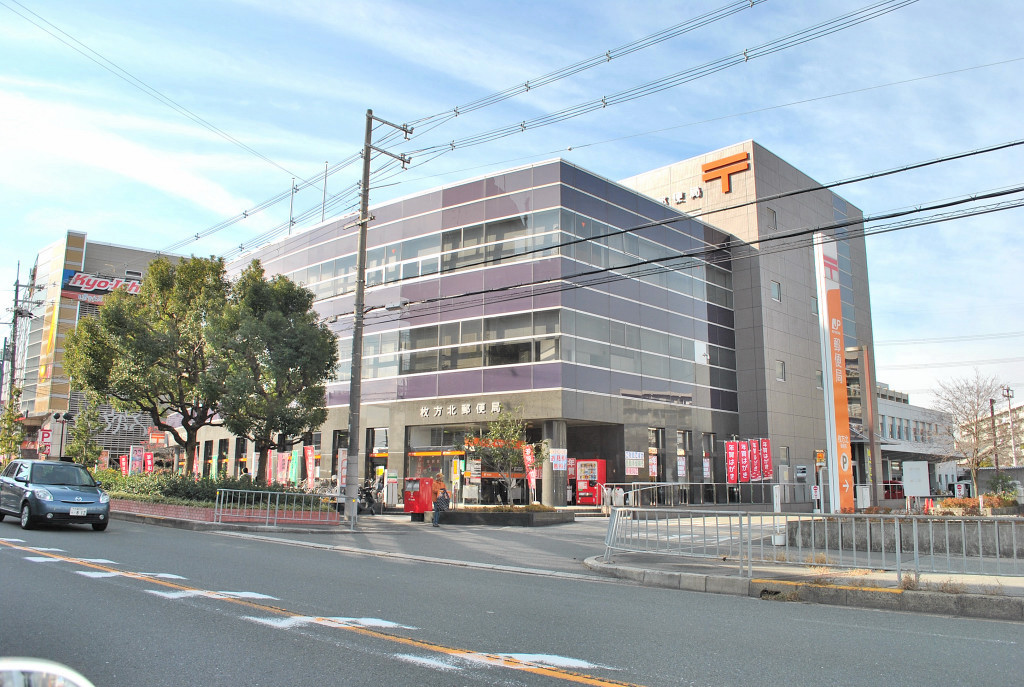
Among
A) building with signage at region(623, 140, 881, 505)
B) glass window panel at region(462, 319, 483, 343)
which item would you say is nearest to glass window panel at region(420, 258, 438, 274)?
Answer: glass window panel at region(462, 319, 483, 343)

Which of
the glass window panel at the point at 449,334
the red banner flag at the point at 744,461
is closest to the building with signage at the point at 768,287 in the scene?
the red banner flag at the point at 744,461

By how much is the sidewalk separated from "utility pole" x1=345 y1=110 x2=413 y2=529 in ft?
3.62

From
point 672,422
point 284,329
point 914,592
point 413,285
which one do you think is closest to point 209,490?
point 284,329

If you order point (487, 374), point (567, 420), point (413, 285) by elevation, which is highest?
point (413, 285)

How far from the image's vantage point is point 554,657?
595 cm

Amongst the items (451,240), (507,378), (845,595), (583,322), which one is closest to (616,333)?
(583,322)

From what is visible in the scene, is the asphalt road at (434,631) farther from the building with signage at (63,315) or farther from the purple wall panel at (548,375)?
the building with signage at (63,315)

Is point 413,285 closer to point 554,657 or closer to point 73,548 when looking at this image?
point 73,548

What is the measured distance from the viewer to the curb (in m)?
8.78

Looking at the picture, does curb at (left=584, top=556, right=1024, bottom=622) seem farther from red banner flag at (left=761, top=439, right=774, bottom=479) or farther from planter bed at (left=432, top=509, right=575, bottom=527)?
red banner flag at (left=761, top=439, right=774, bottom=479)

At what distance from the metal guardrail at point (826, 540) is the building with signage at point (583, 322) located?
14.1 m

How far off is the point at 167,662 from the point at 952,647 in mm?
6897

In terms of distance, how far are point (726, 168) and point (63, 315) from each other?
62940mm

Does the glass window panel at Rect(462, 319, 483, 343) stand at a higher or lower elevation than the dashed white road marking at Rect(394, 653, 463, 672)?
higher
